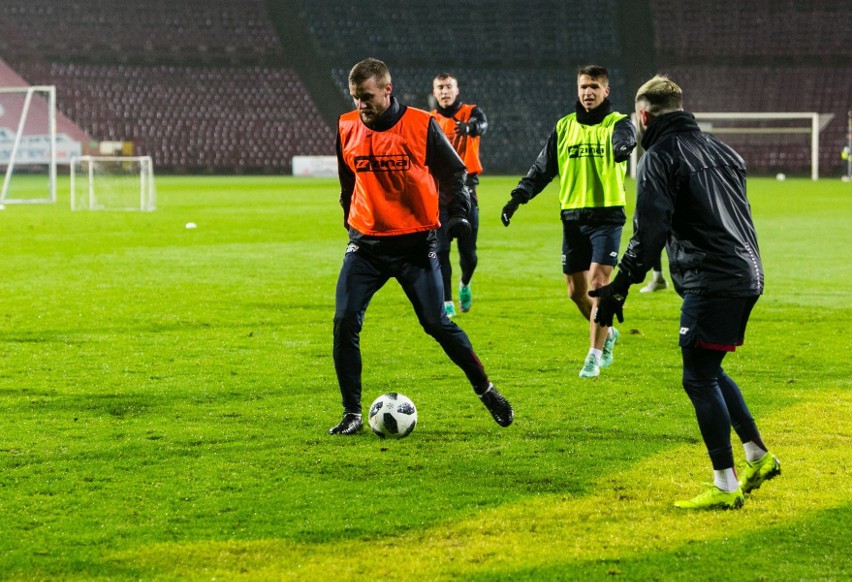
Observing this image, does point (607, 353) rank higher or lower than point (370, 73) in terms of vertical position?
lower

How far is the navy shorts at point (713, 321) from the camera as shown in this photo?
460cm

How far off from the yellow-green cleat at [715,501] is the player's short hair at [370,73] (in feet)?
7.72

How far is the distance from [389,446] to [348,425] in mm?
332

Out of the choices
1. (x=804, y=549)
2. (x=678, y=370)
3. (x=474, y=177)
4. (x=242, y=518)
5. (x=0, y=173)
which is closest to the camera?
(x=804, y=549)

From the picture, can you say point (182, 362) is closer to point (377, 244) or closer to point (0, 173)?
point (377, 244)

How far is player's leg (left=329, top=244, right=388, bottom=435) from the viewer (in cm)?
601

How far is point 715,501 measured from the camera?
15.3 ft

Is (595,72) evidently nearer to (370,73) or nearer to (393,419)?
(370,73)

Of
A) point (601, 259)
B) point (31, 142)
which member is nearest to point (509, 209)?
point (601, 259)

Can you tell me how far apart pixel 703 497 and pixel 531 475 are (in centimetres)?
80

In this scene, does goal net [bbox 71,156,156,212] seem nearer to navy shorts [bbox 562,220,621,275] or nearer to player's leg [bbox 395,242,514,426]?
navy shorts [bbox 562,220,621,275]

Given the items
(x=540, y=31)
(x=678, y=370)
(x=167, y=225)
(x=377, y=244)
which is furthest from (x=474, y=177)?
(x=540, y=31)

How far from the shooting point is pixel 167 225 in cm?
2125

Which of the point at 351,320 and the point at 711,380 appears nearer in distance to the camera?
the point at 711,380
